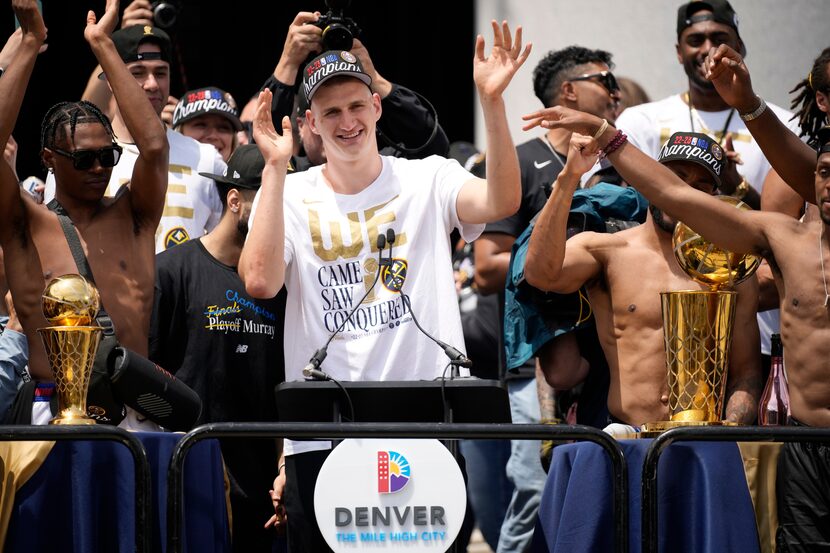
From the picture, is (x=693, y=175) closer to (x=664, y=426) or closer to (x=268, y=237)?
(x=664, y=426)

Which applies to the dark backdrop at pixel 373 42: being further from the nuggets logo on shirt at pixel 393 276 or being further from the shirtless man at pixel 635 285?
the nuggets logo on shirt at pixel 393 276

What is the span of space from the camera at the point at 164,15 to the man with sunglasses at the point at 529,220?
201cm

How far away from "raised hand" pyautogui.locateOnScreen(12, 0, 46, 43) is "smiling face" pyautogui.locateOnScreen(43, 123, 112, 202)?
39cm

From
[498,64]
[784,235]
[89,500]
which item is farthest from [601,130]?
[89,500]

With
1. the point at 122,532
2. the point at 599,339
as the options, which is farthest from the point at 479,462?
the point at 122,532

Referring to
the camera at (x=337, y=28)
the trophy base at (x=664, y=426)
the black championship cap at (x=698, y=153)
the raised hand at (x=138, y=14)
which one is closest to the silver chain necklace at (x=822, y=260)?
the black championship cap at (x=698, y=153)

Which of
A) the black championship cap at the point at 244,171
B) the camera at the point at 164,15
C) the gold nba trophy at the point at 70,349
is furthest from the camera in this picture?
the camera at the point at 164,15

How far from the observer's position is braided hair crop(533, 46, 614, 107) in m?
6.78

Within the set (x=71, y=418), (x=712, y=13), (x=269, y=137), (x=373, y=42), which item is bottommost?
(x=71, y=418)

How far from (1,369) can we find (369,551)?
1855 mm

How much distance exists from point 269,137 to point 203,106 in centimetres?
189

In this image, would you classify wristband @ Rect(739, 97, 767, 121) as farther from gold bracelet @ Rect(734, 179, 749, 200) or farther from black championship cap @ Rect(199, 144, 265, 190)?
black championship cap @ Rect(199, 144, 265, 190)

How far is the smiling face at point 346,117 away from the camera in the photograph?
205 inches

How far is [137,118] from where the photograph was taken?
5285mm
